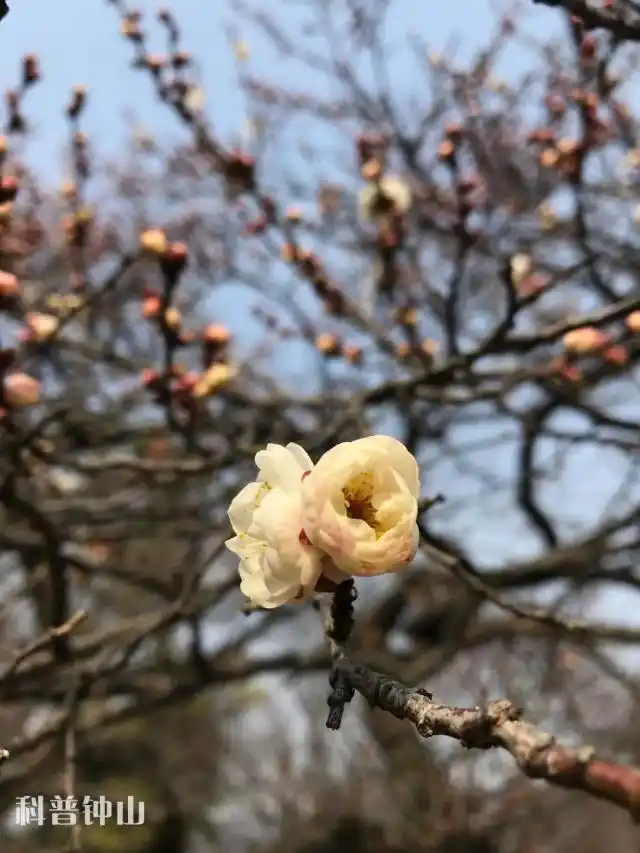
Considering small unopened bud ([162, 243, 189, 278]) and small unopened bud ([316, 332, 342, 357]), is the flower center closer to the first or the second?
small unopened bud ([162, 243, 189, 278])

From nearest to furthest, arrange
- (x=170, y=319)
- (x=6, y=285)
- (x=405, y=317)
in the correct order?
(x=6, y=285)
(x=170, y=319)
(x=405, y=317)

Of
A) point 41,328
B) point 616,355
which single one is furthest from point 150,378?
point 616,355

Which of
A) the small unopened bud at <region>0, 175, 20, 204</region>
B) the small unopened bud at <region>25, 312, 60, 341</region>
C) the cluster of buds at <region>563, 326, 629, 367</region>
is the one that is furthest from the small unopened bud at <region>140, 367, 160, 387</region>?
the cluster of buds at <region>563, 326, 629, 367</region>

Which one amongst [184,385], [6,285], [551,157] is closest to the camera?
[6,285]

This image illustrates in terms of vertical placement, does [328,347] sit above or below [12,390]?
below

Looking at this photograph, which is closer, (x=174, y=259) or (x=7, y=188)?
(x=7, y=188)

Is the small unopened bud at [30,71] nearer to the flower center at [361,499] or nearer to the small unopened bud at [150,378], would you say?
the small unopened bud at [150,378]

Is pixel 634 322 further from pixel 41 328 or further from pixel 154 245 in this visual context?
pixel 41 328
